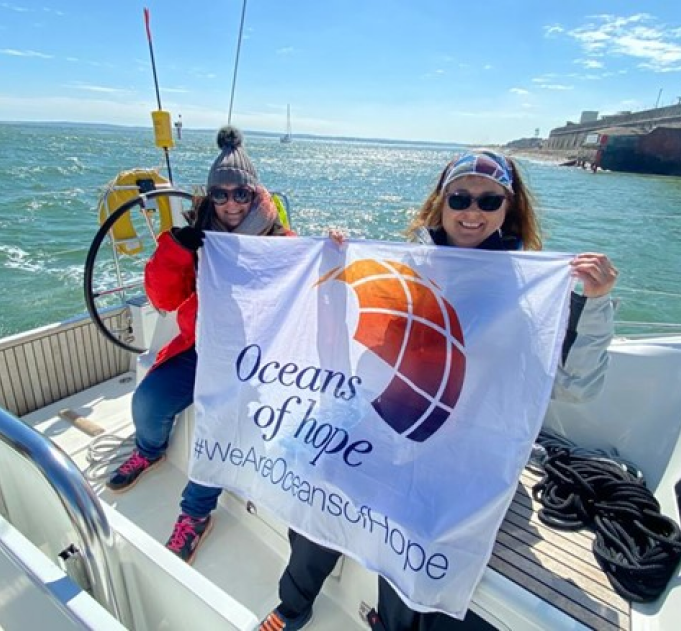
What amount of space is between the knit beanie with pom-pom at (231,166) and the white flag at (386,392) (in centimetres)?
36

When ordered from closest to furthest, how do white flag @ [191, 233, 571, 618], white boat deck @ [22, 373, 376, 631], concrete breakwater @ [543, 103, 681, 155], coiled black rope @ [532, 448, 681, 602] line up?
white flag @ [191, 233, 571, 618] < coiled black rope @ [532, 448, 681, 602] < white boat deck @ [22, 373, 376, 631] < concrete breakwater @ [543, 103, 681, 155]

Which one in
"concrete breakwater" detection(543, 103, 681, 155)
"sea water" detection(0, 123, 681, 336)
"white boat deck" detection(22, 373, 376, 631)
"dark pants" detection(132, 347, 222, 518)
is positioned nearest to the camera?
"white boat deck" detection(22, 373, 376, 631)

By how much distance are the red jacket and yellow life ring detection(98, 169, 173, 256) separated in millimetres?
1052

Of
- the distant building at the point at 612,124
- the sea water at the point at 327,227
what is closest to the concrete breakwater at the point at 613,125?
the distant building at the point at 612,124

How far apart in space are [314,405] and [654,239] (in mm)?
13400

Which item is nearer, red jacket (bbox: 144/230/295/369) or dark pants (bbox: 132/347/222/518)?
red jacket (bbox: 144/230/295/369)

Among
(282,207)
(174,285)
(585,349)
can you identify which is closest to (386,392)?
(585,349)

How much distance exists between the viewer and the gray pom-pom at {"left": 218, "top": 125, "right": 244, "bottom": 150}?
6.28ft

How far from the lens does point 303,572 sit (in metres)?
1.46

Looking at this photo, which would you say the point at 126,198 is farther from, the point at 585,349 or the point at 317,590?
the point at 585,349

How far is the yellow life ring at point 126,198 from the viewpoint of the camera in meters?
2.79

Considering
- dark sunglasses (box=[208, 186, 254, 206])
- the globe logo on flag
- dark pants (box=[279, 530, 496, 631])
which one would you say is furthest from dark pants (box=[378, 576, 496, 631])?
dark sunglasses (box=[208, 186, 254, 206])

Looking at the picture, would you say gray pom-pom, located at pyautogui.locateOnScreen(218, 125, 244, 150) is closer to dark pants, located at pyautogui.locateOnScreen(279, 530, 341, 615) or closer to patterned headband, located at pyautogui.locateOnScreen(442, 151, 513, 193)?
patterned headband, located at pyautogui.locateOnScreen(442, 151, 513, 193)

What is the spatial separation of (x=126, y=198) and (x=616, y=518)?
305 centimetres
